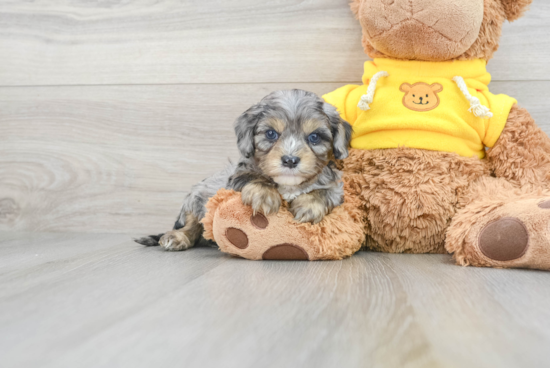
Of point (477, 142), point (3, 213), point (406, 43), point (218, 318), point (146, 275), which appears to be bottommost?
point (3, 213)

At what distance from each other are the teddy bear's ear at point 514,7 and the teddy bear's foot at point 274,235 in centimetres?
109

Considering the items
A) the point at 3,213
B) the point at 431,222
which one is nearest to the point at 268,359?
the point at 431,222

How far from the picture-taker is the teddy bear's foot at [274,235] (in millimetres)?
1649

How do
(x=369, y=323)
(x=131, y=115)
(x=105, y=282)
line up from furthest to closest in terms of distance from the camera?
1. (x=131, y=115)
2. (x=105, y=282)
3. (x=369, y=323)

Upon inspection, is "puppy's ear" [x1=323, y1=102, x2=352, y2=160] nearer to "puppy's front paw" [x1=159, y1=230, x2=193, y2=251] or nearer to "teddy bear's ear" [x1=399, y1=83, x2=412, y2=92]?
"teddy bear's ear" [x1=399, y1=83, x2=412, y2=92]

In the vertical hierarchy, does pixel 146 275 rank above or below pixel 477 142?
below

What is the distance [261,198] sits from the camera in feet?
5.42

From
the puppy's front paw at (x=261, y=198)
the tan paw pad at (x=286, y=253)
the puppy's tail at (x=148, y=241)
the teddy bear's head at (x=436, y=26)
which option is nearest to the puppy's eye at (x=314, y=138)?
the puppy's front paw at (x=261, y=198)

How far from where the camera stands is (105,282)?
1388 millimetres

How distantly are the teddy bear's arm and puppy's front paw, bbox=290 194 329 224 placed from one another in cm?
73

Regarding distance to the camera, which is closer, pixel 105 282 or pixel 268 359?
pixel 268 359

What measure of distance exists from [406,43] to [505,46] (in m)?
0.72

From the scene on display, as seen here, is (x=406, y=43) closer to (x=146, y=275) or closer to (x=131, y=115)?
(x=146, y=275)

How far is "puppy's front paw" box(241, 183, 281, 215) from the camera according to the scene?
1652 millimetres
